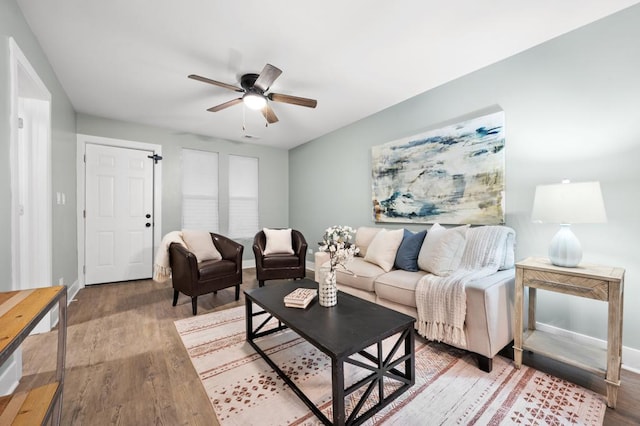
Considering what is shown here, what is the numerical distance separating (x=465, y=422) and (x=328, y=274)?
108 centimetres

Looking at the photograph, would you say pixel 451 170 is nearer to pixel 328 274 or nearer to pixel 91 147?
pixel 328 274

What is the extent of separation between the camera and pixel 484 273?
2041 mm

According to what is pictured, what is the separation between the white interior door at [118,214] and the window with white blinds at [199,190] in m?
0.53

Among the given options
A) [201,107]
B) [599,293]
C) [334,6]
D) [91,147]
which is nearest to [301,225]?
[201,107]

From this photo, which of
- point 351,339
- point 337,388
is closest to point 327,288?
point 351,339

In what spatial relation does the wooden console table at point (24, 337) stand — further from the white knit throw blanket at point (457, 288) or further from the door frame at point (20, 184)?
the white knit throw blanket at point (457, 288)

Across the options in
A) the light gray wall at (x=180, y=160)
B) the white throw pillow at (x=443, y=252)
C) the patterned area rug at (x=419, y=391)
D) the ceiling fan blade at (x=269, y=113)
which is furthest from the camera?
the light gray wall at (x=180, y=160)

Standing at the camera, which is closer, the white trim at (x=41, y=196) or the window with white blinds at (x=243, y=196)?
the white trim at (x=41, y=196)

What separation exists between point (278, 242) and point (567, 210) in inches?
122

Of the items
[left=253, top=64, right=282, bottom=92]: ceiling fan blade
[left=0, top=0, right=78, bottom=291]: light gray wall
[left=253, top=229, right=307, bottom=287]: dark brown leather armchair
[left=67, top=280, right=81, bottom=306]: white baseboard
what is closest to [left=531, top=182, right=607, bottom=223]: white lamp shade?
[left=253, top=64, right=282, bottom=92]: ceiling fan blade

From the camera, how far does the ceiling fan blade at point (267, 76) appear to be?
2100 mm

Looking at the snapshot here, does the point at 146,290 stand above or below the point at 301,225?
below

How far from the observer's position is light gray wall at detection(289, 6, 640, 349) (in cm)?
183

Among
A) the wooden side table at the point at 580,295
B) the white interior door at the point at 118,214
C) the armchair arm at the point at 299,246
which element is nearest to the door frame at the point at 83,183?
the white interior door at the point at 118,214
